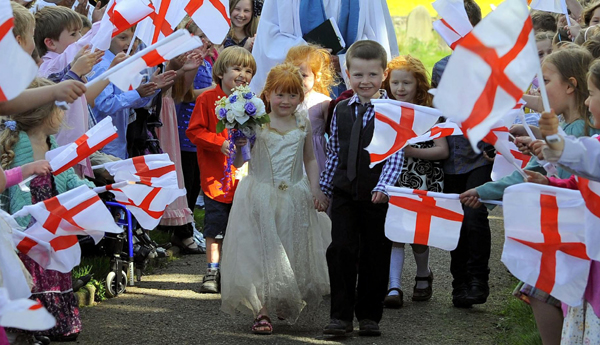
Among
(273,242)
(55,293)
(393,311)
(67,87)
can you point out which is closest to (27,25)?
(67,87)

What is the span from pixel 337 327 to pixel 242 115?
142 centimetres

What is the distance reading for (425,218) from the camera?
15.5ft

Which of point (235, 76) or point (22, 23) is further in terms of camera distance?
point (235, 76)

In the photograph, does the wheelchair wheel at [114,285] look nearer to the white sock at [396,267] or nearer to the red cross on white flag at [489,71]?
the white sock at [396,267]

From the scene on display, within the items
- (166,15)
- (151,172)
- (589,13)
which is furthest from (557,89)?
(589,13)

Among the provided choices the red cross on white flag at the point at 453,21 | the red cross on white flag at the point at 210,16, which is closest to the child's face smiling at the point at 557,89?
the red cross on white flag at the point at 453,21

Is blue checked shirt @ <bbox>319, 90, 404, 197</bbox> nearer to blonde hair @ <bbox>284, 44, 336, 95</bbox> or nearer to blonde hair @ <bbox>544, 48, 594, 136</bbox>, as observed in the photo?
blonde hair @ <bbox>284, 44, 336, 95</bbox>

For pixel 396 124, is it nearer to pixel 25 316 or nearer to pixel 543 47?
pixel 543 47

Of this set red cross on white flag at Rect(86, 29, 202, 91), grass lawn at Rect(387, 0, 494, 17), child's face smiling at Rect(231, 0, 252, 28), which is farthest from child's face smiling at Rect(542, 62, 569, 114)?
grass lawn at Rect(387, 0, 494, 17)

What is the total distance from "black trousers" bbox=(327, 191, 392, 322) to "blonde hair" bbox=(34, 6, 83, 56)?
7.56ft

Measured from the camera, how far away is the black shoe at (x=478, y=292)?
21.0 ft

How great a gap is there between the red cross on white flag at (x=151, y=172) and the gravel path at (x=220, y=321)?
1.03 meters

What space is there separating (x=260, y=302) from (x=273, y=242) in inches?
15.0

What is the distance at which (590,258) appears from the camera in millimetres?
3746
